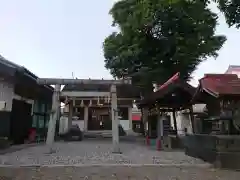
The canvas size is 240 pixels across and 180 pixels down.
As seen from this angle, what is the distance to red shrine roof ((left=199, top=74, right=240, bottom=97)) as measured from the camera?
9.59 metres

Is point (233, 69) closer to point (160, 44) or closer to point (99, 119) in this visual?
point (160, 44)

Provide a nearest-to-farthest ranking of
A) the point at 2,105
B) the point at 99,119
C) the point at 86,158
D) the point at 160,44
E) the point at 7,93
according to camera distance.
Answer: the point at 86,158 < the point at 2,105 < the point at 7,93 < the point at 160,44 < the point at 99,119

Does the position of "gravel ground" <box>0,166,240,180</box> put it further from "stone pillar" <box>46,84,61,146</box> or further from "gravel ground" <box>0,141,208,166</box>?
"stone pillar" <box>46,84,61,146</box>

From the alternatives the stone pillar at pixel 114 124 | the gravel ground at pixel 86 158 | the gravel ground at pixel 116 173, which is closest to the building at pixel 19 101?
the gravel ground at pixel 86 158

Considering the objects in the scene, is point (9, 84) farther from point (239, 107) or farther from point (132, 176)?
point (239, 107)

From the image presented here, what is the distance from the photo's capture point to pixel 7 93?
14.4 metres

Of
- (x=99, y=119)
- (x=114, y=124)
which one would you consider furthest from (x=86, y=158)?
(x=99, y=119)

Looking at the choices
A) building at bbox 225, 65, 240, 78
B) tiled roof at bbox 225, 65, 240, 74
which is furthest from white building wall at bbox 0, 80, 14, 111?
tiled roof at bbox 225, 65, 240, 74

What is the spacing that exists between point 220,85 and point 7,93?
1038cm

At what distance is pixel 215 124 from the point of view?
1049 cm

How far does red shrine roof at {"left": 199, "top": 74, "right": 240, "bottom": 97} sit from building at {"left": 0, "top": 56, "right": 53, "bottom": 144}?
903cm

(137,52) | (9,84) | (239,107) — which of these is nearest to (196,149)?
(239,107)

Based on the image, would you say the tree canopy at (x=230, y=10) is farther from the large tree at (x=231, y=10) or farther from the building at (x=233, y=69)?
the building at (x=233, y=69)

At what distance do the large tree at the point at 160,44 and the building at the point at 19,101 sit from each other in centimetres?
754
